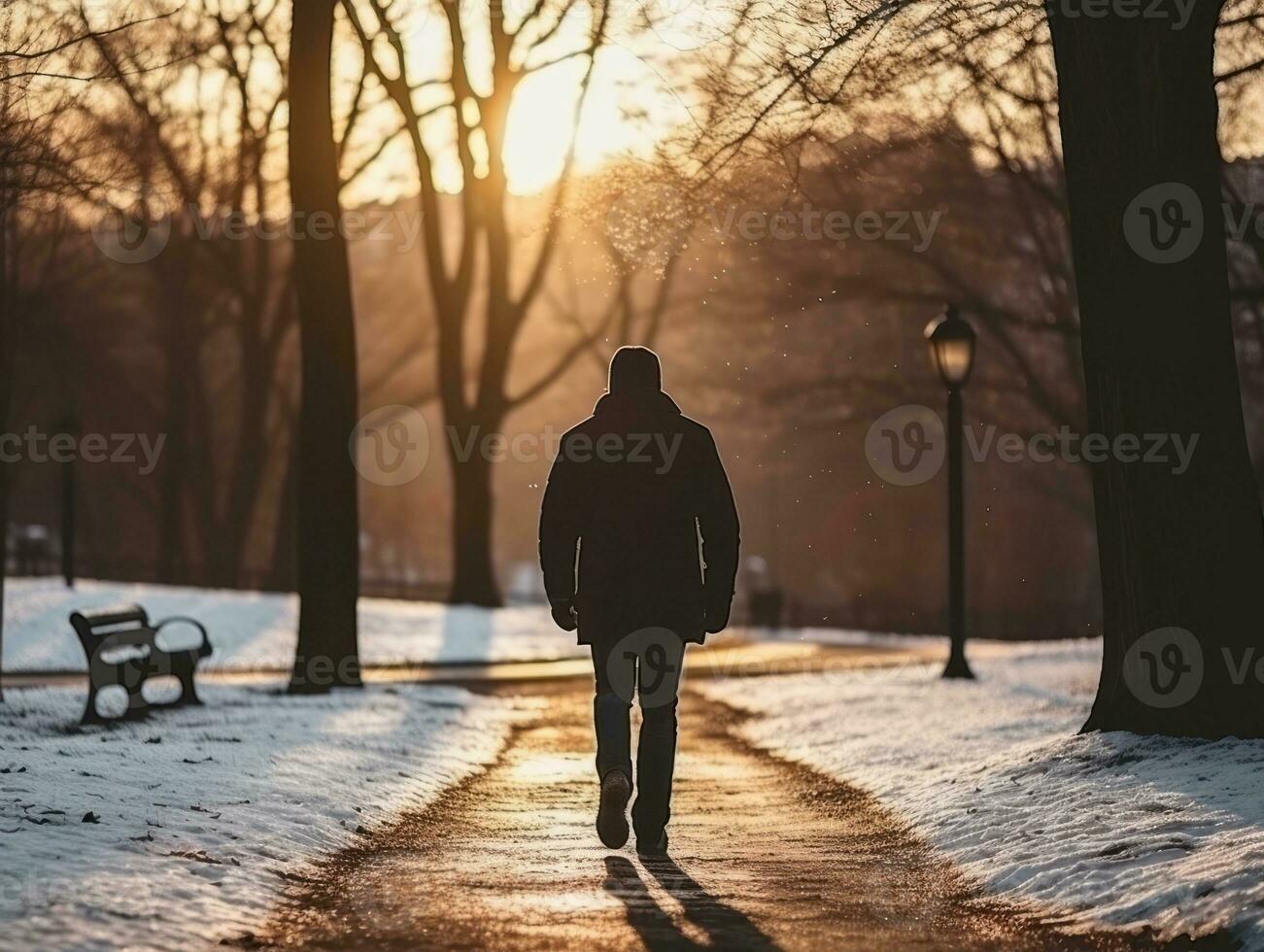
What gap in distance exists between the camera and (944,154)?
93.4ft

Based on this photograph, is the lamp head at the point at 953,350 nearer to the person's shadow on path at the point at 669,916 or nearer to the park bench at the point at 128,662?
the park bench at the point at 128,662

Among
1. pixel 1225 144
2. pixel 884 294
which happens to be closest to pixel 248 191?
pixel 884 294

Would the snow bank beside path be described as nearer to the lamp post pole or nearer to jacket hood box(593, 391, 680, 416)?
jacket hood box(593, 391, 680, 416)

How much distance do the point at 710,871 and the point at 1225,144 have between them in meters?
18.2

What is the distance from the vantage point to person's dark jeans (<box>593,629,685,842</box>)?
8.37 metres

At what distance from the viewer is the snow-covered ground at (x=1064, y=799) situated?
695 cm

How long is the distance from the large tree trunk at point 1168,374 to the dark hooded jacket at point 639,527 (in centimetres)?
325

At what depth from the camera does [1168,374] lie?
34.8ft

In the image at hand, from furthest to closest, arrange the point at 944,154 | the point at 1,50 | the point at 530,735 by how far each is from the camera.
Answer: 1. the point at 944,154
2. the point at 530,735
3. the point at 1,50

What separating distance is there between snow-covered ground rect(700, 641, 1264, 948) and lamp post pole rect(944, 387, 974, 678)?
109 inches

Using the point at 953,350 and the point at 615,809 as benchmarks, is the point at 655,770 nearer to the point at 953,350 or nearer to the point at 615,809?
the point at 615,809

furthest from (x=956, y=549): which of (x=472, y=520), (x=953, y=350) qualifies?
(x=472, y=520)

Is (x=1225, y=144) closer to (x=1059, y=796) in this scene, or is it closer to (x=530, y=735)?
(x=530, y=735)

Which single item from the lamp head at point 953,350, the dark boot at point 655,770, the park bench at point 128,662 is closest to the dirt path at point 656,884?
the dark boot at point 655,770
